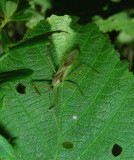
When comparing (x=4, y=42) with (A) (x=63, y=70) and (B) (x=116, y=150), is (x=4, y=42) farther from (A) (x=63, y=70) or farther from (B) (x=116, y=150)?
(B) (x=116, y=150)

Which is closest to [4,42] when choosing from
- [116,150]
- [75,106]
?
[75,106]

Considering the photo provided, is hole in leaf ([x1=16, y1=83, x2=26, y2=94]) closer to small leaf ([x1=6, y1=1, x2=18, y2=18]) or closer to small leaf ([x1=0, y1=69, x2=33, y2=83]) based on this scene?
small leaf ([x1=0, y1=69, x2=33, y2=83])

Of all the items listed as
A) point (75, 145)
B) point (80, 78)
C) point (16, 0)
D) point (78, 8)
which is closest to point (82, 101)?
point (80, 78)

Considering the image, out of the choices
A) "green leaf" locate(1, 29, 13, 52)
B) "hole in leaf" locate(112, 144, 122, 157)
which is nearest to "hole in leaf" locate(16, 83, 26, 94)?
"green leaf" locate(1, 29, 13, 52)

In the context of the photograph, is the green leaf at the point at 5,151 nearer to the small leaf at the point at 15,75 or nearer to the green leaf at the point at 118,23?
the small leaf at the point at 15,75

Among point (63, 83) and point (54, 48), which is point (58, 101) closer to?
point (63, 83)

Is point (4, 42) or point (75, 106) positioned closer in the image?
point (4, 42)
